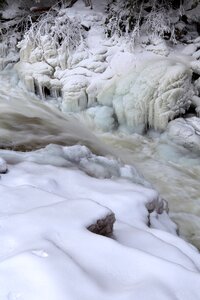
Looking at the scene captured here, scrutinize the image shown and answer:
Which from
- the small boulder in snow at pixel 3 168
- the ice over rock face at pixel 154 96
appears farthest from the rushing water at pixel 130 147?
the small boulder in snow at pixel 3 168

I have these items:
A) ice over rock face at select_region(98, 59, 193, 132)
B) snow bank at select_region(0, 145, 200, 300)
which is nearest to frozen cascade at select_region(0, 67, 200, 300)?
snow bank at select_region(0, 145, 200, 300)

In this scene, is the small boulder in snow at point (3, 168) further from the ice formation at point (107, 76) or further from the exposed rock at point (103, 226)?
the ice formation at point (107, 76)

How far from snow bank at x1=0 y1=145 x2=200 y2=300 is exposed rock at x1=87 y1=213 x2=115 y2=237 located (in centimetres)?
3

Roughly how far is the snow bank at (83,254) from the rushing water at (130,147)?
1610mm

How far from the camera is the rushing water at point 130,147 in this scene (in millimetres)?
3964

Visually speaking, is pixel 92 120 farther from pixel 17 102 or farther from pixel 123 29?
pixel 123 29

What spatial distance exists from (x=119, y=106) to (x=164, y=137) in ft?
2.80

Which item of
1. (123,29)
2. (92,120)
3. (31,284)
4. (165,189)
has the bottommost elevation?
(165,189)

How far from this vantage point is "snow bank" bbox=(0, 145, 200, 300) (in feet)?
4.09

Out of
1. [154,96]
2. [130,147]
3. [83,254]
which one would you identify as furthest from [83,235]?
[154,96]

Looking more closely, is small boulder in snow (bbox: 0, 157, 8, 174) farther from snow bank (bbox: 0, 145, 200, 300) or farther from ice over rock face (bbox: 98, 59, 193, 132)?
ice over rock face (bbox: 98, 59, 193, 132)

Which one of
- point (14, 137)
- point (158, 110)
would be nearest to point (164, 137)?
point (158, 110)

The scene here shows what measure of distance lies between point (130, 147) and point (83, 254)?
3811 millimetres

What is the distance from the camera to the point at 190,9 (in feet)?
22.9
